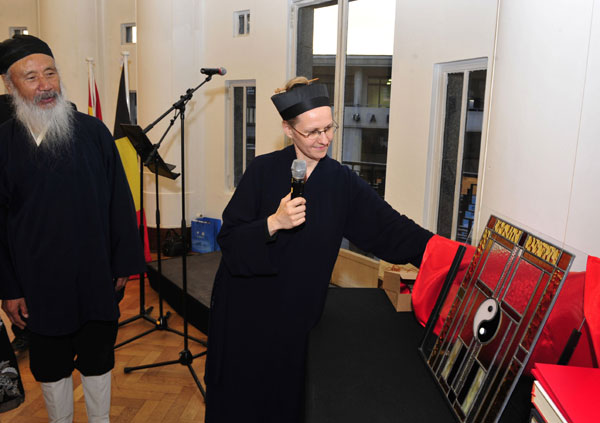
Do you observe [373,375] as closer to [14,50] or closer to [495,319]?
[495,319]

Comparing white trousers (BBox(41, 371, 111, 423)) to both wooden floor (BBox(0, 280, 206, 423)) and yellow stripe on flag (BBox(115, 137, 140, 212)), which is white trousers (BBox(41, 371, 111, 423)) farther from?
yellow stripe on flag (BBox(115, 137, 140, 212))

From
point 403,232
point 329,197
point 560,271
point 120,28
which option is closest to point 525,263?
point 560,271

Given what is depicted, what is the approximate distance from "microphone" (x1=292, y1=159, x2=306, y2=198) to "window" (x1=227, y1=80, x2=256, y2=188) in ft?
13.6

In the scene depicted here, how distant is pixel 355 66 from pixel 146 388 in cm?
323

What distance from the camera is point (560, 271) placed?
0.79m

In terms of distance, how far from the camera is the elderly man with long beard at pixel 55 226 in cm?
167

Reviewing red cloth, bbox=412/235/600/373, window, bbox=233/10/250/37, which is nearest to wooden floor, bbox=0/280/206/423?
red cloth, bbox=412/235/600/373


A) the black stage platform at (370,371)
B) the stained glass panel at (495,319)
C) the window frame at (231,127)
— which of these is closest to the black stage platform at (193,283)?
the window frame at (231,127)

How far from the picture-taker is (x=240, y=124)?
5512 millimetres

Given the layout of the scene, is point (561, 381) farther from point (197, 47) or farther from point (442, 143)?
point (197, 47)

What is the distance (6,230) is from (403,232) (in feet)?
4.83

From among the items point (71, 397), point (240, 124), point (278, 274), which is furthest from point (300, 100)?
point (240, 124)

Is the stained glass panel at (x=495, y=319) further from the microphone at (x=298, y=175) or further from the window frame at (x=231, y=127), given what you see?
the window frame at (x=231, y=127)

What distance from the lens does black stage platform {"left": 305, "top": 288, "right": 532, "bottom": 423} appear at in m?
1.00
